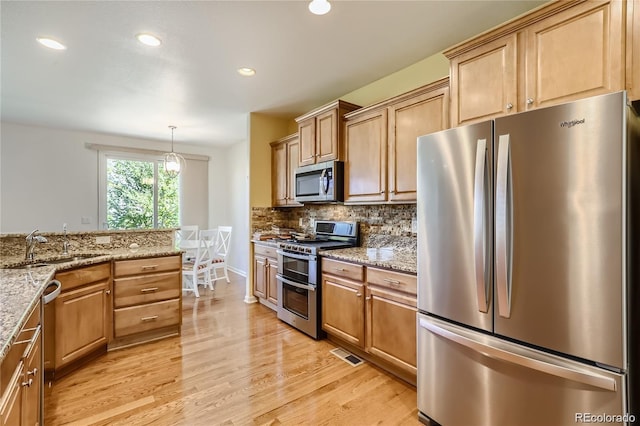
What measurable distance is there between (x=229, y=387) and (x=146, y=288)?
136 cm

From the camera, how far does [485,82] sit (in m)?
1.85

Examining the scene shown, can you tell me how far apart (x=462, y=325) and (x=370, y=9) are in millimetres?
2095

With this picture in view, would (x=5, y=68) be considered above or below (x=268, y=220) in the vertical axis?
above

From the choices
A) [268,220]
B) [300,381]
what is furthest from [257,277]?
[300,381]

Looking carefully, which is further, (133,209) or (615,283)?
(133,209)

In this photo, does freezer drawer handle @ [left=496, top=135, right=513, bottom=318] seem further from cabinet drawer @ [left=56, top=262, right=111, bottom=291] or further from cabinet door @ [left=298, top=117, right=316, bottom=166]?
cabinet drawer @ [left=56, top=262, right=111, bottom=291]

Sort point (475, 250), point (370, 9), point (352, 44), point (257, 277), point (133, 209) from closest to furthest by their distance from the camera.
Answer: point (475, 250), point (370, 9), point (352, 44), point (257, 277), point (133, 209)

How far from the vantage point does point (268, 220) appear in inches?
174

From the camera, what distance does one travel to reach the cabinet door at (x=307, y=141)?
3.52 metres

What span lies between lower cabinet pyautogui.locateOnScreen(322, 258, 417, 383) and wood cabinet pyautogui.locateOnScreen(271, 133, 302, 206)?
1.51 metres

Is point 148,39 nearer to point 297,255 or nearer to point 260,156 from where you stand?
point 260,156

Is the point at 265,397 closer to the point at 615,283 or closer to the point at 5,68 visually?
the point at 615,283

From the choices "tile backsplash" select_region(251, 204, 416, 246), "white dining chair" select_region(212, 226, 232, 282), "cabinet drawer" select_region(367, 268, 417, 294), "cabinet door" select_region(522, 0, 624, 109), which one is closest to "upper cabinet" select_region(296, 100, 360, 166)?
"tile backsplash" select_region(251, 204, 416, 246)

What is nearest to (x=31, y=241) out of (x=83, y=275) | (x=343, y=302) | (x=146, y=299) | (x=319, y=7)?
(x=83, y=275)
